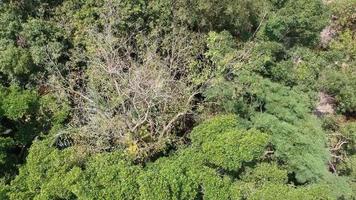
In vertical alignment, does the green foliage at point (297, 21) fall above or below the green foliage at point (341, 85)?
above

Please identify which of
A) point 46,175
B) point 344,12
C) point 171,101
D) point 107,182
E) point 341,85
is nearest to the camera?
point 107,182

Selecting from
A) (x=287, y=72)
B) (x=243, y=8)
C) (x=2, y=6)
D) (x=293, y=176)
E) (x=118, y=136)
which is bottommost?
(x=293, y=176)

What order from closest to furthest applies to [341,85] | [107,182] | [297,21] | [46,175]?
[107,182] → [46,175] → [297,21] → [341,85]

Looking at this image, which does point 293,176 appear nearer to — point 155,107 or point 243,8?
point 155,107

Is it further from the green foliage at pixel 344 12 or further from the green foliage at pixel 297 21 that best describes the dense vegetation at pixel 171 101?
the green foliage at pixel 344 12

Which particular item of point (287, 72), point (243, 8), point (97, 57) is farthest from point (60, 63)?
point (287, 72)

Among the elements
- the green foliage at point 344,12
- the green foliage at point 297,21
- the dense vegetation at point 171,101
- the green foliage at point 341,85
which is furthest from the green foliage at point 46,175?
the green foliage at point 344,12

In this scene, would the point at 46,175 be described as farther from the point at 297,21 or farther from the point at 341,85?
the point at 341,85

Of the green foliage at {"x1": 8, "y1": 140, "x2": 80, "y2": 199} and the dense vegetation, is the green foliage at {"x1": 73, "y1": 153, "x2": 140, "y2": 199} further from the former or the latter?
the green foliage at {"x1": 8, "y1": 140, "x2": 80, "y2": 199}

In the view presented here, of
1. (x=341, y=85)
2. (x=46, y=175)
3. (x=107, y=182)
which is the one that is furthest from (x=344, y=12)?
(x=46, y=175)
